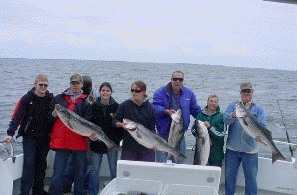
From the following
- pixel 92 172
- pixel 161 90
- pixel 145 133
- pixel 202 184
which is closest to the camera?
pixel 202 184

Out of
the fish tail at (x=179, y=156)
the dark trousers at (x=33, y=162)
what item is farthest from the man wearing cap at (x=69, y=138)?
the fish tail at (x=179, y=156)

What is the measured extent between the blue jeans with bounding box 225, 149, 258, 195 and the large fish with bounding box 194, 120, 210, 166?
1.23 ft

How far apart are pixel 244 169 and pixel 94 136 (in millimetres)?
2253

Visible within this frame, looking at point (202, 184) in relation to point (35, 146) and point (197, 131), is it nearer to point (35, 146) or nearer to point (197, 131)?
point (197, 131)

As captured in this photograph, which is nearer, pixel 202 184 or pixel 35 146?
pixel 202 184

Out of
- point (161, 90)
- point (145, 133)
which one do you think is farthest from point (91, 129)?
point (161, 90)

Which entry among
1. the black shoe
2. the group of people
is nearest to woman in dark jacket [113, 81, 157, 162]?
the group of people

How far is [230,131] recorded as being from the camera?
541 centimetres

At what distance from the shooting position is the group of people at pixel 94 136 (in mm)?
5094

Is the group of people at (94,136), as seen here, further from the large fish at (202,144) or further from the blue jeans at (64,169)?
the large fish at (202,144)

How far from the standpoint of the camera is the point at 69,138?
16.6ft

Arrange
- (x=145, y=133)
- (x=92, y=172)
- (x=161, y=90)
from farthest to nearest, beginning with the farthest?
(x=161, y=90) < (x=92, y=172) < (x=145, y=133)

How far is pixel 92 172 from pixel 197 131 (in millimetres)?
1646

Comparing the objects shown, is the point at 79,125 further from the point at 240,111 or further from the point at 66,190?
the point at 240,111
